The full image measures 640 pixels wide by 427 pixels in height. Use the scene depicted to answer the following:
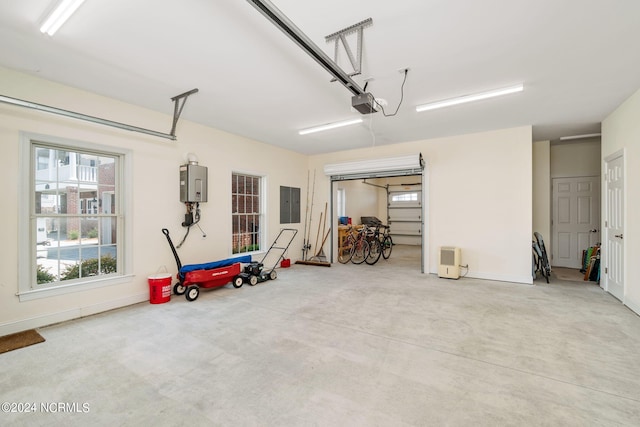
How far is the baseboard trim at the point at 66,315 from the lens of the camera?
3019 mm

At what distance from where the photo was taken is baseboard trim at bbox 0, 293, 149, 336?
9.90 ft

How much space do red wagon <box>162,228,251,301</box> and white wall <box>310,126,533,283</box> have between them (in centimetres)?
420

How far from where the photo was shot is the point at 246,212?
6.09 m

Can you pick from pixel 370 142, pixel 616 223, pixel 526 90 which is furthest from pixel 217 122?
pixel 616 223

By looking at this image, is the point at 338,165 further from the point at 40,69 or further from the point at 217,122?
the point at 40,69

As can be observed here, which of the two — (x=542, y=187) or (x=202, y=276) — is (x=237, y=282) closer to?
(x=202, y=276)

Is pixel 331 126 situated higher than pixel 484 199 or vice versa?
pixel 331 126

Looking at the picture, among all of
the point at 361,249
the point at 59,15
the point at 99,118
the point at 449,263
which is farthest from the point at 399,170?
the point at 59,15

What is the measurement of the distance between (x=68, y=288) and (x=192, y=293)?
1444 mm

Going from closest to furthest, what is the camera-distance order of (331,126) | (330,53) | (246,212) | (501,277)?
(330,53) → (331,126) → (501,277) → (246,212)

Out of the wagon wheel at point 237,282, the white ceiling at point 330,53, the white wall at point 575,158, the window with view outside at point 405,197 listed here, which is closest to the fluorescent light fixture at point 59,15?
the white ceiling at point 330,53

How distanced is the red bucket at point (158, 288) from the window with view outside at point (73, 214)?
580mm

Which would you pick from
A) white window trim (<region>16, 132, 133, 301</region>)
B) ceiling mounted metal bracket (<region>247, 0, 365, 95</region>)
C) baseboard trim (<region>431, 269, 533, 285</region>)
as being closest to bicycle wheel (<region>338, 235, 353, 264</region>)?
baseboard trim (<region>431, 269, 533, 285</region>)

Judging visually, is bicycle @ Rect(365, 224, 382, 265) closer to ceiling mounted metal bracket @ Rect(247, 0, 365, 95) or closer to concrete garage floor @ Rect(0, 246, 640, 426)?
concrete garage floor @ Rect(0, 246, 640, 426)
